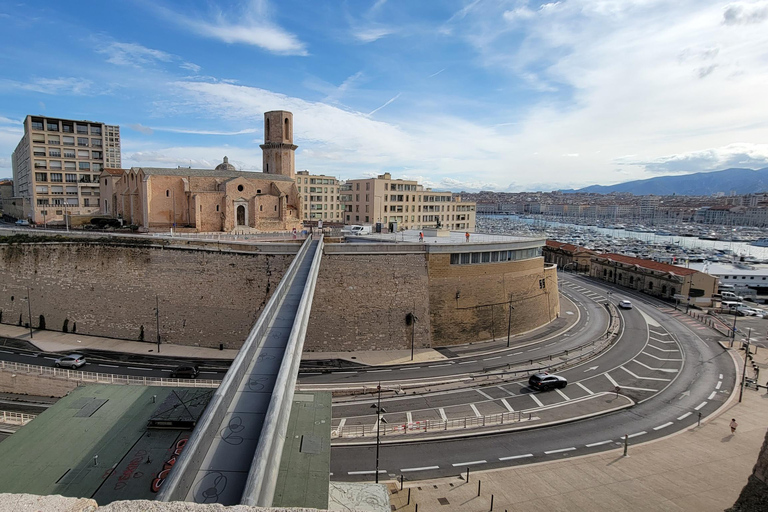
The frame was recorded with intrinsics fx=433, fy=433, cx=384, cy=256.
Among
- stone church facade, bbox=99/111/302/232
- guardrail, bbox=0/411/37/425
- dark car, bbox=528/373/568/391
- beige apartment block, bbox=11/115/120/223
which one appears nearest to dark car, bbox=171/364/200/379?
guardrail, bbox=0/411/37/425

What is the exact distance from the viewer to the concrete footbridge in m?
7.89

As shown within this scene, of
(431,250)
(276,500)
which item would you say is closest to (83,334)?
(431,250)

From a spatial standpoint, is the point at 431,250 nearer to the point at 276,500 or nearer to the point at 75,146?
the point at 276,500

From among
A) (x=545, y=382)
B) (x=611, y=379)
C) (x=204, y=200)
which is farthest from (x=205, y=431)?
(x=204, y=200)

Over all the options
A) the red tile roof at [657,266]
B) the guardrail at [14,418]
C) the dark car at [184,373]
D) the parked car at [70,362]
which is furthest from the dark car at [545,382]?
the red tile roof at [657,266]

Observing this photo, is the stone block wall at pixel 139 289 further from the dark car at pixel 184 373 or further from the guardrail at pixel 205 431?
the guardrail at pixel 205 431

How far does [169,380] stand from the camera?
2509 cm

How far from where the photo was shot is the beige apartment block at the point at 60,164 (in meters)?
61.9

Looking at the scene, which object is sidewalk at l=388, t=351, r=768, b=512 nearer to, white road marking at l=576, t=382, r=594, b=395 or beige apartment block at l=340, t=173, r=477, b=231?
white road marking at l=576, t=382, r=594, b=395

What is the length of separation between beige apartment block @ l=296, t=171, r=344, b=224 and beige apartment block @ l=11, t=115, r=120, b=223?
101ft

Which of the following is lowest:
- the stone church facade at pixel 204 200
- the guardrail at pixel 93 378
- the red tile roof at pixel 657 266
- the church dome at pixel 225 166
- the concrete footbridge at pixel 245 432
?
the guardrail at pixel 93 378

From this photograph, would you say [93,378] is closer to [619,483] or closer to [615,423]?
[619,483]

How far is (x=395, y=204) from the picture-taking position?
228 feet

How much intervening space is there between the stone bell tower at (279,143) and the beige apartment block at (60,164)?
26757mm
